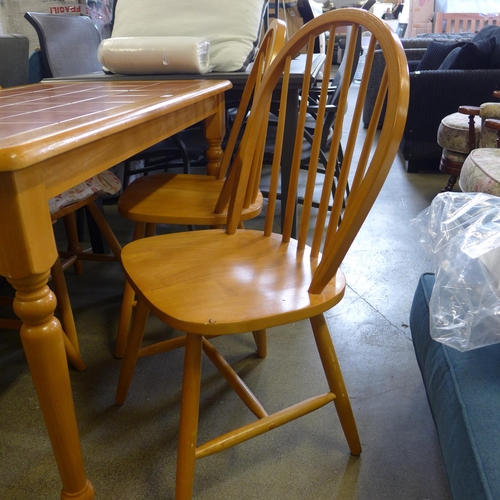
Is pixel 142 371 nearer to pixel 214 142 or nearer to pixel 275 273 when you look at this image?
pixel 275 273

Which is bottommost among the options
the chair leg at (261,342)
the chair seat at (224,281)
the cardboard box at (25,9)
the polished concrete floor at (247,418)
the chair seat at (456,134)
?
the polished concrete floor at (247,418)

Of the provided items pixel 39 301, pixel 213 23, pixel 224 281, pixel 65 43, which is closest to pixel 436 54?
pixel 213 23

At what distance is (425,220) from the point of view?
1.22 m

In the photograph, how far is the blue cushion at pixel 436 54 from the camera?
361cm

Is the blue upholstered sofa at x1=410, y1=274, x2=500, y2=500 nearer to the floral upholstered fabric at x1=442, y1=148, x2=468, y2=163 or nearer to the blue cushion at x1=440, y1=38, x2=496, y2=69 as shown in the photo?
the floral upholstered fabric at x1=442, y1=148, x2=468, y2=163

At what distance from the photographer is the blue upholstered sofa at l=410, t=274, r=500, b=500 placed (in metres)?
0.66

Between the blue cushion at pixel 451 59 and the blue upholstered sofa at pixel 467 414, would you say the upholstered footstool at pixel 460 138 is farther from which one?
the blue upholstered sofa at pixel 467 414

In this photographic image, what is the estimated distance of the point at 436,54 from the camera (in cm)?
370

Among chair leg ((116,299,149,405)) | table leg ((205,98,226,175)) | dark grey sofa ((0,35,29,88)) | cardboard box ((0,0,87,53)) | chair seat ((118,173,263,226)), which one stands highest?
Result: cardboard box ((0,0,87,53))

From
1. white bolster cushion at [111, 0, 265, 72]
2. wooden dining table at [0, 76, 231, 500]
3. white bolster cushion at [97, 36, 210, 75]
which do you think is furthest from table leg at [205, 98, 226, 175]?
wooden dining table at [0, 76, 231, 500]

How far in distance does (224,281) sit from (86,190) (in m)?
0.66

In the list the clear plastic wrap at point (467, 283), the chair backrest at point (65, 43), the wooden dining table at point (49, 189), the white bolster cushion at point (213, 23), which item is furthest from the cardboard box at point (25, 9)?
the clear plastic wrap at point (467, 283)

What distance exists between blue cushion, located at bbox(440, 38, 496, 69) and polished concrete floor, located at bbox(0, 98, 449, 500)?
2.14 m

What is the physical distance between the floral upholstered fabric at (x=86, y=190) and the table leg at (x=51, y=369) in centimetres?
61
